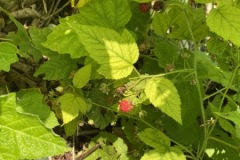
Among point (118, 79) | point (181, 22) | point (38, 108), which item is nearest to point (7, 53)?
point (38, 108)

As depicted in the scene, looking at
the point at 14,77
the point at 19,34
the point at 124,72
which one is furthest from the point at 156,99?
the point at 14,77

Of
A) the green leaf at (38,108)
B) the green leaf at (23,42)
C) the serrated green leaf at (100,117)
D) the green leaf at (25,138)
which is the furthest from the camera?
the serrated green leaf at (100,117)

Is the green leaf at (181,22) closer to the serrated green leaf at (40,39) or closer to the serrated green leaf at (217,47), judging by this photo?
the serrated green leaf at (217,47)

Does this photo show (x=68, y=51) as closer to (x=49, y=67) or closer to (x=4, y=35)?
(x=49, y=67)

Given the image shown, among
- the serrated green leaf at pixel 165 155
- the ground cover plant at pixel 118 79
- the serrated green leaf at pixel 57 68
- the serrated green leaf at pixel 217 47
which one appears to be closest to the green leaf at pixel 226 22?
the ground cover plant at pixel 118 79

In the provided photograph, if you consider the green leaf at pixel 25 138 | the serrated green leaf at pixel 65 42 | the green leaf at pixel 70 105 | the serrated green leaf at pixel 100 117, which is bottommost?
the serrated green leaf at pixel 100 117

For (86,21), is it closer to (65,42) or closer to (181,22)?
(65,42)
